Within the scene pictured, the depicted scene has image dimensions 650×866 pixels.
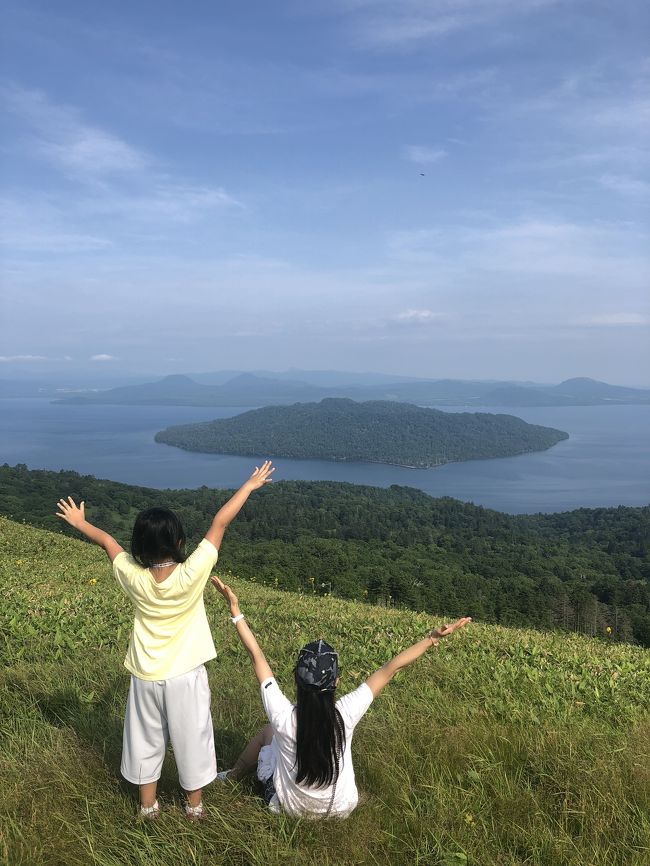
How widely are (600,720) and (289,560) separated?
95.8 feet

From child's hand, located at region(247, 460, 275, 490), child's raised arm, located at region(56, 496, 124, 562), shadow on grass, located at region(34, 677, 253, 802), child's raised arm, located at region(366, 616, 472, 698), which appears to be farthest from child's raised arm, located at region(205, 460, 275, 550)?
shadow on grass, located at region(34, 677, 253, 802)

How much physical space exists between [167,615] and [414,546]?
57.0 m

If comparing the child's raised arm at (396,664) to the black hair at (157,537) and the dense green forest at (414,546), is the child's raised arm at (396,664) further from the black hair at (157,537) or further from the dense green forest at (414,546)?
the dense green forest at (414,546)

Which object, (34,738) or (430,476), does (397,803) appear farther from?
(430,476)

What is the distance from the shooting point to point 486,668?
5.57 metres

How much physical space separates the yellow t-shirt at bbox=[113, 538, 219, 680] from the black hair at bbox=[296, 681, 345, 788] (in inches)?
23.1

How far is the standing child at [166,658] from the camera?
288 cm

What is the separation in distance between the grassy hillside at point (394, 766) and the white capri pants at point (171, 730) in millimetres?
216

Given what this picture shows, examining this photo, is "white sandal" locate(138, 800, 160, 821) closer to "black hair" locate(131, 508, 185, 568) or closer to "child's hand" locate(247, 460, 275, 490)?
"black hair" locate(131, 508, 185, 568)

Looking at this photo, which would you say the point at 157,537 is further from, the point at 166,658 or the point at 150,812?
the point at 150,812

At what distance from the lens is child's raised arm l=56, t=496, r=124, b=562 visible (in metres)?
3.05

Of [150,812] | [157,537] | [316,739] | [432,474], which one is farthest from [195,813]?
[432,474]

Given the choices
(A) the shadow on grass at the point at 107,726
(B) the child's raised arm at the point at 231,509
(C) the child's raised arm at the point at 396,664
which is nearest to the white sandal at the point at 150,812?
(A) the shadow on grass at the point at 107,726

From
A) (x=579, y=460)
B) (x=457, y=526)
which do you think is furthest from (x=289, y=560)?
(x=579, y=460)
